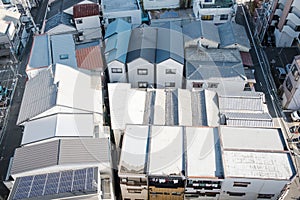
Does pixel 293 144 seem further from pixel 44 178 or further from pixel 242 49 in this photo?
pixel 44 178

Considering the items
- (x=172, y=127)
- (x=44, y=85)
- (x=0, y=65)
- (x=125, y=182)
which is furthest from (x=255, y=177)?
(x=0, y=65)

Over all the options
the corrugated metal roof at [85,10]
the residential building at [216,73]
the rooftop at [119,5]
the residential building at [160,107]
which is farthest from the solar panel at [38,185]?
the rooftop at [119,5]

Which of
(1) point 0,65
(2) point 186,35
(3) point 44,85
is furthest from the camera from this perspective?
(1) point 0,65

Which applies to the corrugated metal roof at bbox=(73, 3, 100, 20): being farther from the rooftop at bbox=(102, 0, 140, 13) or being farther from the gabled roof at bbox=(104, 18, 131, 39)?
the gabled roof at bbox=(104, 18, 131, 39)

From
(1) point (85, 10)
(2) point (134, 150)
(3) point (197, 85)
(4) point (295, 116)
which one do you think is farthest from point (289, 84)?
(1) point (85, 10)

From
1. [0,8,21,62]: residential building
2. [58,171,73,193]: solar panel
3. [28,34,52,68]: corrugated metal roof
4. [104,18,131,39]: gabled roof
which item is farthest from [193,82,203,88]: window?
[0,8,21,62]: residential building

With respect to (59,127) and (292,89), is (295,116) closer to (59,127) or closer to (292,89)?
(292,89)
